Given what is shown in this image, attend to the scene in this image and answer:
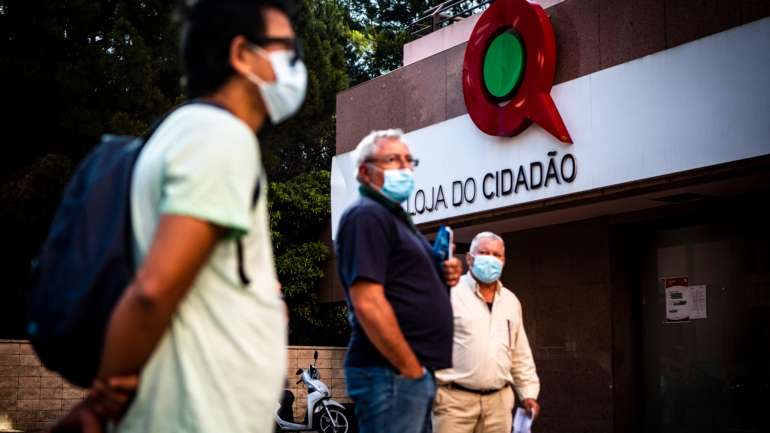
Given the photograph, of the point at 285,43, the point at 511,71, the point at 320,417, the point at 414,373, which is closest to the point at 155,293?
the point at 285,43

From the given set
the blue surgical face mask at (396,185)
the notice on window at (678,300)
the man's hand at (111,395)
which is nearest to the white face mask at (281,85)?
the man's hand at (111,395)

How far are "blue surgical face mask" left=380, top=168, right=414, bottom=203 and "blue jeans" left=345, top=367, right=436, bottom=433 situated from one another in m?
0.76

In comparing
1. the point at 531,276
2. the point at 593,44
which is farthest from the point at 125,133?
the point at 593,44

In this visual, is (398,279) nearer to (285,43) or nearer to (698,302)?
(285,43)

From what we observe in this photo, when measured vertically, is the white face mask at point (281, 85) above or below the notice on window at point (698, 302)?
above

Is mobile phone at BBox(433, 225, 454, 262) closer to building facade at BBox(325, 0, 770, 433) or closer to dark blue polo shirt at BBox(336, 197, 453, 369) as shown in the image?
dark blue polo shirt at BBox(336, 197, 453, 369)

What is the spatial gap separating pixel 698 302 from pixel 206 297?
8.99 meters

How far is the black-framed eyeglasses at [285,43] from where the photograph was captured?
221cm

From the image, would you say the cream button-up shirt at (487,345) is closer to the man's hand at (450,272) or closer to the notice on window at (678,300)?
the man's hand at (450,272)

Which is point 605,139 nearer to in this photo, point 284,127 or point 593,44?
point 593,44

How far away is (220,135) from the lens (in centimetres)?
203

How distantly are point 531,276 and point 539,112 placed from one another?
2.41 meters

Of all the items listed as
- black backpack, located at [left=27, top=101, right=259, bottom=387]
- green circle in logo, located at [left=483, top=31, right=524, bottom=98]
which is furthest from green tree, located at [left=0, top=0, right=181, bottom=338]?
black backpack, located at [left=27, top=101, right=259, bottom=387]

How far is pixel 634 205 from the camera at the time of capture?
34.3 ft
